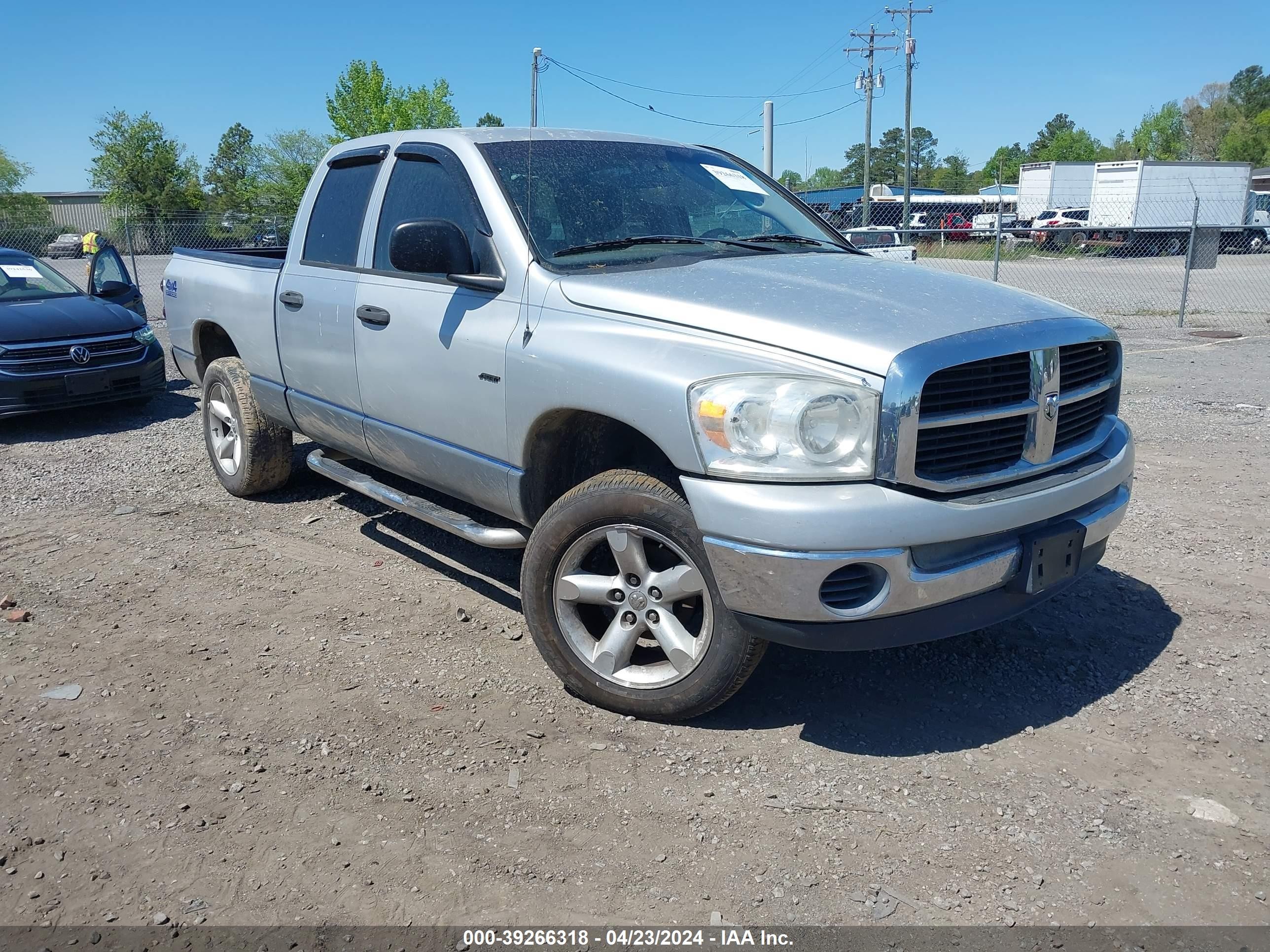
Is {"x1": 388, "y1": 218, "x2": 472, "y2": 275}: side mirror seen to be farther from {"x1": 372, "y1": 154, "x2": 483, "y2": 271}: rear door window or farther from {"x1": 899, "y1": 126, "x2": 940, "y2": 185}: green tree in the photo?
{"x1": 899, "y1": 126, "x2": 940, "y2": 185}: green tree

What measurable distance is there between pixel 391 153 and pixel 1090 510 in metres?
3.39

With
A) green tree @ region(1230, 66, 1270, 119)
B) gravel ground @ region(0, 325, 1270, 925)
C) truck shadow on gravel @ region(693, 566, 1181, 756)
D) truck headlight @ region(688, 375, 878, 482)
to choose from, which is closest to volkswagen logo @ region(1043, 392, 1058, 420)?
truck headlight @ region(688, 375, 878, 482)

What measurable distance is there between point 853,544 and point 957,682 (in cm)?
126

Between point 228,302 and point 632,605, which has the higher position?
point 228,302

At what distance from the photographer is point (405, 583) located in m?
4.87

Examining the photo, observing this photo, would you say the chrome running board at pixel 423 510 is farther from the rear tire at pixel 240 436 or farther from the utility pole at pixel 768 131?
the utility pole at pixel 768 131

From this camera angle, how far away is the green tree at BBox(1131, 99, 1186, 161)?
95500 millimetres

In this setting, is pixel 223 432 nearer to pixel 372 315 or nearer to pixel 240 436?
pixel 240 436

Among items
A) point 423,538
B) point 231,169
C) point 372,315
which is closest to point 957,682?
point 372,315

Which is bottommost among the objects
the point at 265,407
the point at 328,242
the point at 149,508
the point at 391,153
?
the point at 149,508

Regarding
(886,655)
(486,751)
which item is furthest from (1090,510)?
(486,751)

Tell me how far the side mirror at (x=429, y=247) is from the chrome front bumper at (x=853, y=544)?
4.55 ft

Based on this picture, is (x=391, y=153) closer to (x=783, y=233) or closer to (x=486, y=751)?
(x=783, y=233)

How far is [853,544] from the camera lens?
2844 millimetres
